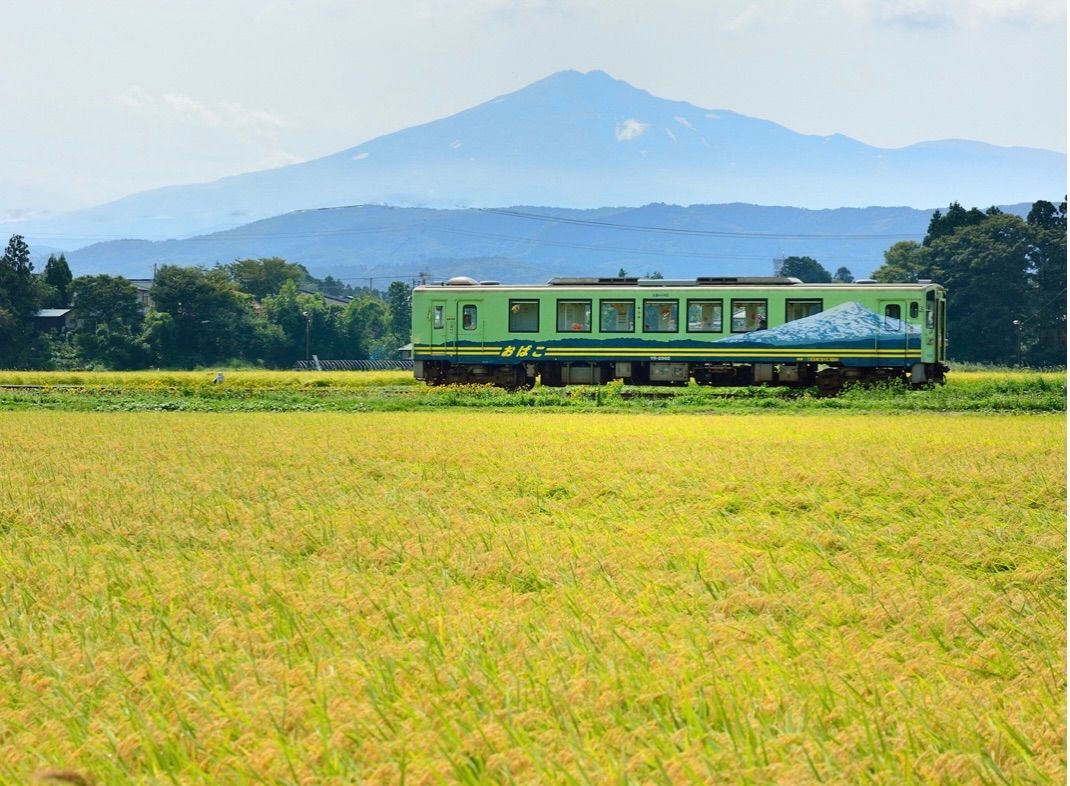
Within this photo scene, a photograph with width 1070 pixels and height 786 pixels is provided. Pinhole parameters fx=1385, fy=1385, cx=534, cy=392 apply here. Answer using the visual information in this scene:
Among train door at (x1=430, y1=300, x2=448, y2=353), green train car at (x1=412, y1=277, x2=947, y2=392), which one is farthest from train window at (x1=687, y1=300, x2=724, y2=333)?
train door at (x1=430, y1=300, x2=448, y2=353)

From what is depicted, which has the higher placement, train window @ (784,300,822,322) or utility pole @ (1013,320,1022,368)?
train window @ (784,300,822,322)

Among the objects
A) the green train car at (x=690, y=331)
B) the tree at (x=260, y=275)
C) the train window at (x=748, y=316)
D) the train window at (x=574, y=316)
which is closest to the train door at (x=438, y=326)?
the green train car at (x=690, y=331)

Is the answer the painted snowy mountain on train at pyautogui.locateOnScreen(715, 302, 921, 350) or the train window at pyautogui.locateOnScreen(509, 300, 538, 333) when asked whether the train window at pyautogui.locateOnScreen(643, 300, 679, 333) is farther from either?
the train window at pyautogui.locateOnScreen(509, 300, 538, 333)

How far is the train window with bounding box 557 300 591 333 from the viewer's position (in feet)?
125

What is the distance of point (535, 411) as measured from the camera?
3406cm

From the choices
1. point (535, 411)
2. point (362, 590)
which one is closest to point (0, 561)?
point (362, 590)

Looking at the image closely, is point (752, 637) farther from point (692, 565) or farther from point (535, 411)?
point (535, 411)

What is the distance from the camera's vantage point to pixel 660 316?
124 ft

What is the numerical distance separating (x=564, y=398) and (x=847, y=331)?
788 cm

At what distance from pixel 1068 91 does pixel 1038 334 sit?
255 ft

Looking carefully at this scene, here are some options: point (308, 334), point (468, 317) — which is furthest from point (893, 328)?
point (308, 334)

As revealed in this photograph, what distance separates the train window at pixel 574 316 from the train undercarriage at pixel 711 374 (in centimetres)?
105

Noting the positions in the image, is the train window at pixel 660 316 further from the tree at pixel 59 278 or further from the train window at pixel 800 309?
the tree at pixel 59 278

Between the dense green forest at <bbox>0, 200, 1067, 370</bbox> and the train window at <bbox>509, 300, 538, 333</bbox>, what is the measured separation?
45.8 metres
